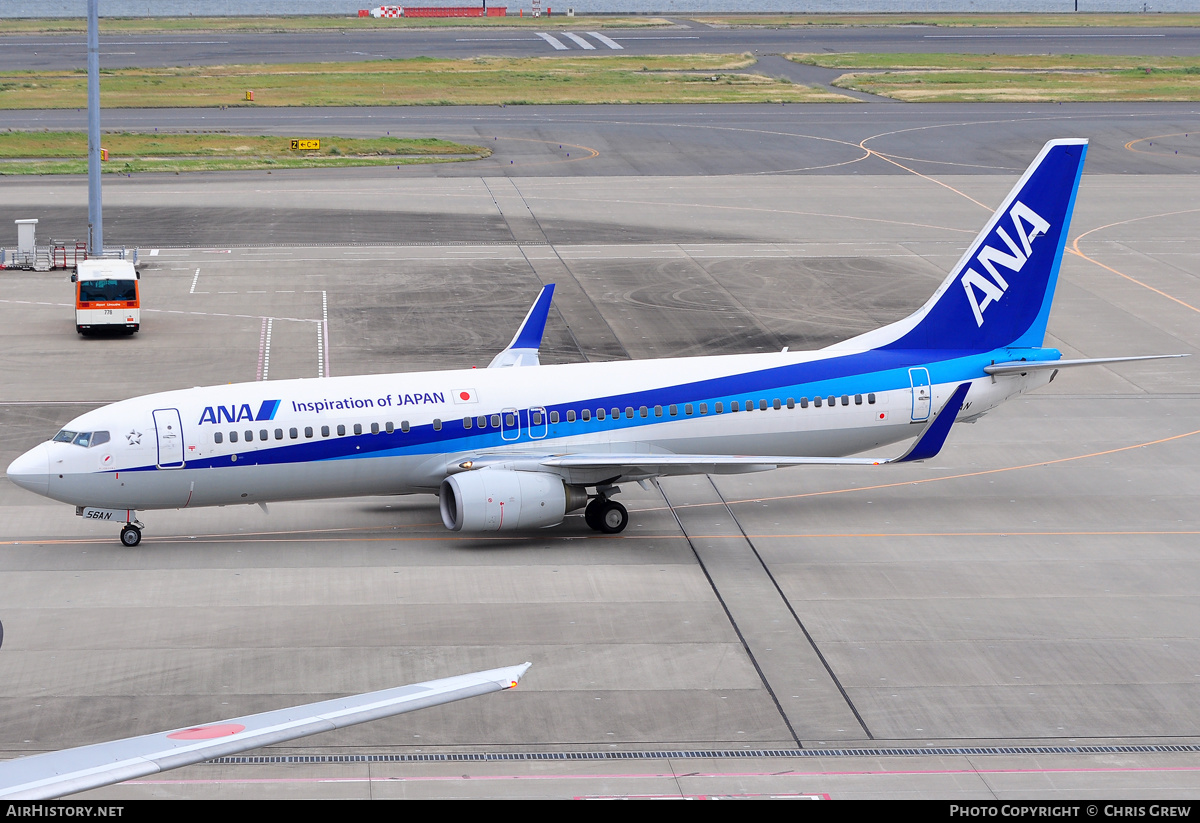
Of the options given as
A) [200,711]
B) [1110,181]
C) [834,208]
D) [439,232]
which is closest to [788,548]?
[200,711]

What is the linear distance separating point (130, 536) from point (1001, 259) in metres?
24.1

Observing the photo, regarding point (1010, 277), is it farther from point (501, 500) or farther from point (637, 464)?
point (501, 500)

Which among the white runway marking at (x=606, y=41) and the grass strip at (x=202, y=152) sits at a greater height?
the white runway marking at (x=606, y=41)

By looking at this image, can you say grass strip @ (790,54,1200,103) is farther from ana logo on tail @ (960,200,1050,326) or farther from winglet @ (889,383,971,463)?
winglet @ (889,383,971,463)

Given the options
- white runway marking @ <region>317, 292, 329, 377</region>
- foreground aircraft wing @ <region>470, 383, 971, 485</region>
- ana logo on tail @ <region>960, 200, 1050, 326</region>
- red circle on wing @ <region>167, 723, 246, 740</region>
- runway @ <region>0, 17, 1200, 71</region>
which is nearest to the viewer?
red circle on wing @ <region>167, 723, 246, 740</region>

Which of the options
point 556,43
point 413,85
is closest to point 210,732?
point 413,85

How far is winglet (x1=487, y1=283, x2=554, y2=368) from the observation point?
40438 mm

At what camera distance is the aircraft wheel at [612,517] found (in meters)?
34.8

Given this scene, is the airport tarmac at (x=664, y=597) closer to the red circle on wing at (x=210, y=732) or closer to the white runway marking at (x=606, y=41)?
the red circle on wing at (x=210, y=732)

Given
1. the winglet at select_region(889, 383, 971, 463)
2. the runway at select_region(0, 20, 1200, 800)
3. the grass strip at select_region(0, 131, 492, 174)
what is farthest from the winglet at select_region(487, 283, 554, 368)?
the grass strip at select_region(0, 131, 492, 174)

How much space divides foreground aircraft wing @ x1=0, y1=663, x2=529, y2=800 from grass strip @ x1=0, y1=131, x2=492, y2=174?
265 feet

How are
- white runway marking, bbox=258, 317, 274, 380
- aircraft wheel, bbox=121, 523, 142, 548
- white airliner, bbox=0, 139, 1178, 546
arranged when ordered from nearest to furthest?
1. white airliner, bbox=0, 139, 1178, 546
2. aircraft wheel, bbox=121, 523, 142, 548
3. white runway marking, bbox=258, 317, 274, 380

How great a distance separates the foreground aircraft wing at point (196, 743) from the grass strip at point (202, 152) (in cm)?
8075

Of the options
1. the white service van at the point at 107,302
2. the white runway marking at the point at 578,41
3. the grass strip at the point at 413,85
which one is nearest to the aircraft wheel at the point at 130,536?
the white service van at the point at 107,302
